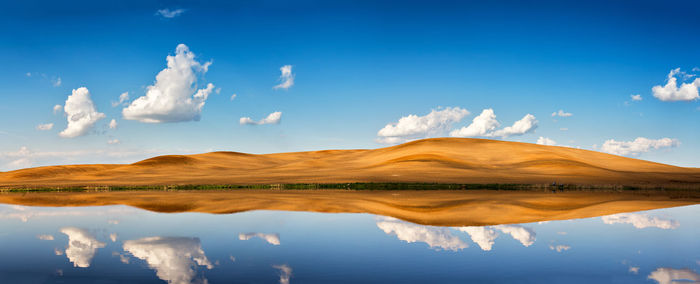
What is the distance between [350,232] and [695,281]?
11863 mm

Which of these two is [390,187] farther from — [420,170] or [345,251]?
[345,251]

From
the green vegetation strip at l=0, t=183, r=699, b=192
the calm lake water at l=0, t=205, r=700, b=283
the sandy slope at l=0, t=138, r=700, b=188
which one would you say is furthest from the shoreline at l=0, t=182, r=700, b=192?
the calm lake water at l=0, t=205, r=700, b=283

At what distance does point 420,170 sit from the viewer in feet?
242

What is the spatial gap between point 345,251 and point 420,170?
194 feet

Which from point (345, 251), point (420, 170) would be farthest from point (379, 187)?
point (345, 251)

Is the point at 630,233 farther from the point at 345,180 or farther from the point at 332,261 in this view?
the point at 345,180

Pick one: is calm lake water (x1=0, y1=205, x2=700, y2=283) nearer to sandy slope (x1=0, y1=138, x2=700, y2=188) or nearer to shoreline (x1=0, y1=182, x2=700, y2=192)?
shoreline (x1=0, y1=182, x2=700, y2=192)

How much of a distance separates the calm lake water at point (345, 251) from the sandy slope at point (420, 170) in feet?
134

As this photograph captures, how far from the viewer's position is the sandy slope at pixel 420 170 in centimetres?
6638

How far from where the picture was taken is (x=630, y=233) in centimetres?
1970

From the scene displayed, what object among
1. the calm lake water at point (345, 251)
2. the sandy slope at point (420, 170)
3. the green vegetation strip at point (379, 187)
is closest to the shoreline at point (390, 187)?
the green vegetation strip at point (379, 187)

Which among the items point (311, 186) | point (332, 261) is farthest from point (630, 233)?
point (311, 186)

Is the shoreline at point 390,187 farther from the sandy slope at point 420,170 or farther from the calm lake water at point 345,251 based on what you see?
the calm lake water at point 345,251

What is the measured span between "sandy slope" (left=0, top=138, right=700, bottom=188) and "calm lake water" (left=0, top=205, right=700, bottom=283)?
1605 inches
